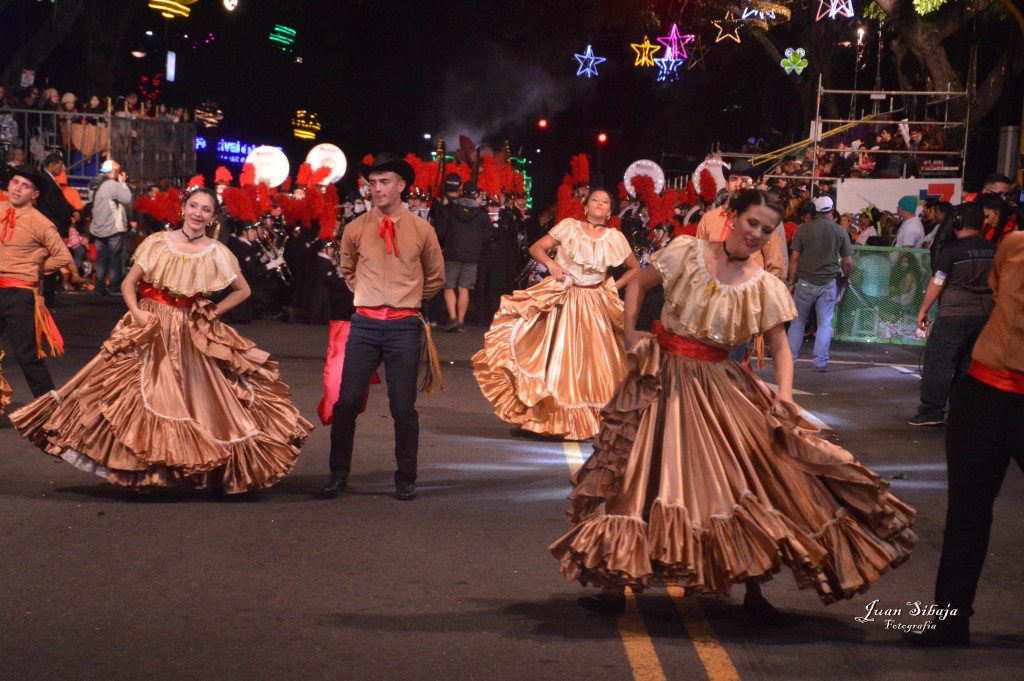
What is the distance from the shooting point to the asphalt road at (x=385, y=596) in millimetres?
5121

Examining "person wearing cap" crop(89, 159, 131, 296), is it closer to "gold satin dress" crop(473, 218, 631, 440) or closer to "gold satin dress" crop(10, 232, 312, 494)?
"gold satin dress" crop(473, 218, 631, 440)

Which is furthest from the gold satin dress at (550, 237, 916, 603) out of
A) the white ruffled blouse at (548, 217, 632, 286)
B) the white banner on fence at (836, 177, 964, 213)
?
A: the white banner on fence at (836, 177, 964, 213)

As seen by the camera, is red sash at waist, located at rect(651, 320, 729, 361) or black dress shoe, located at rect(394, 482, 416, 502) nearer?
red sash at waist, located at rect(651, 320, 729, 361)

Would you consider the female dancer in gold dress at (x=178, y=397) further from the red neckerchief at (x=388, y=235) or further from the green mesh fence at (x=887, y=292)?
the green mesh fence at (x=887, y=292)

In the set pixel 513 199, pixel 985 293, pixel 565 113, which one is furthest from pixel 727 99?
pixel 985 293

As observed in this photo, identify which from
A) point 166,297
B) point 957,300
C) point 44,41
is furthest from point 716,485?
point 44,41

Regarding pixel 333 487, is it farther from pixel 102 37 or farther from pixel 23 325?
pixel 102 37

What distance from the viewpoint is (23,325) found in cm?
1019

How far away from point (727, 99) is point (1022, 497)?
37152 mm

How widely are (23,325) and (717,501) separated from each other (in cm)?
673

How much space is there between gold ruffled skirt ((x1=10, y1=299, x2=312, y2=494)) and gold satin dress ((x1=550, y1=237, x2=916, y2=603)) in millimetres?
2937

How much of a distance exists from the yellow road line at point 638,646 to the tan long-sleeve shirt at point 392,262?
2818mm

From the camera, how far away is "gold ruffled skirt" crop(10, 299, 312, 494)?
7750 mm

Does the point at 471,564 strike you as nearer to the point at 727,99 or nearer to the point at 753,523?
the point at 753,523
